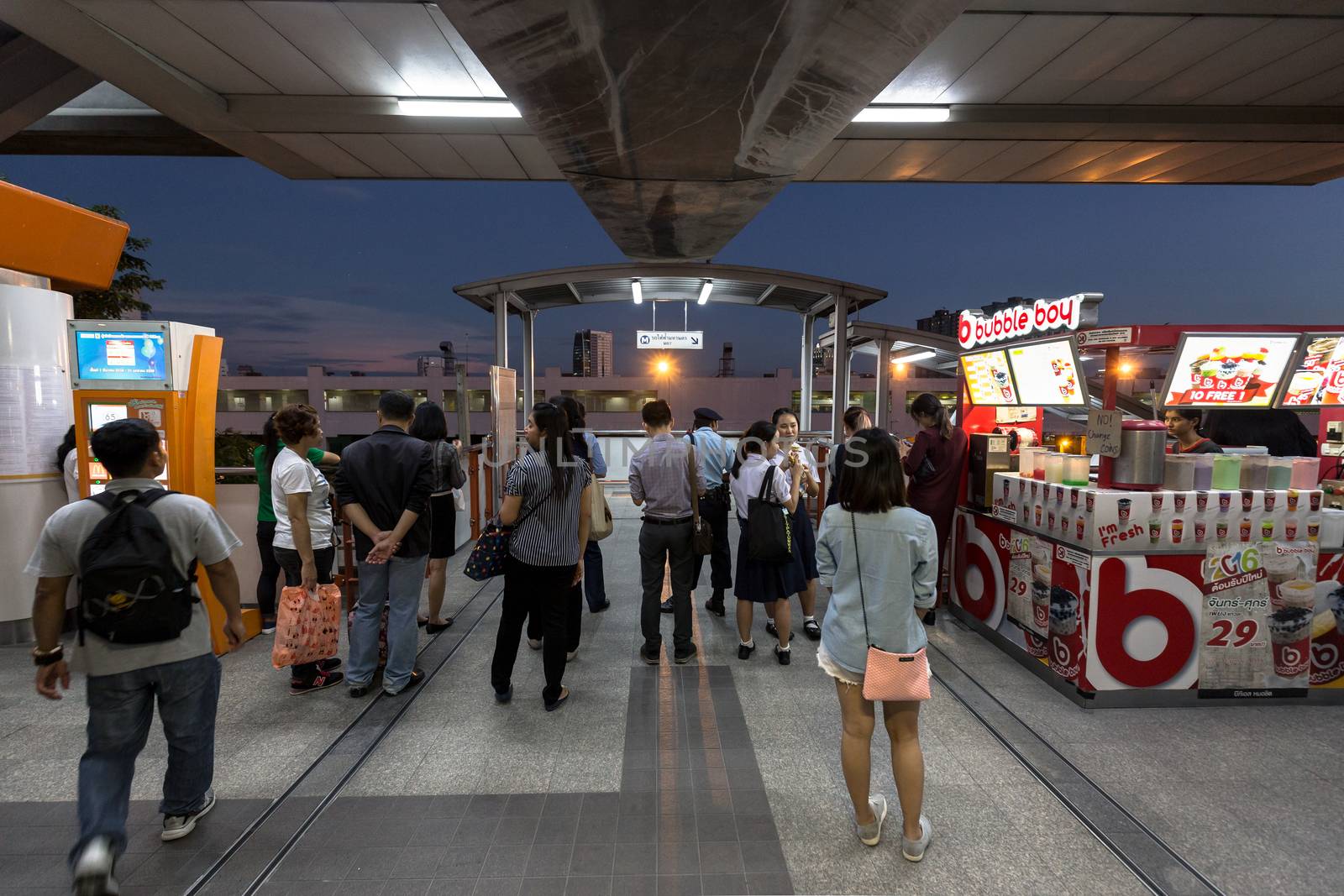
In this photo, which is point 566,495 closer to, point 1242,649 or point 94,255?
point 1242,649

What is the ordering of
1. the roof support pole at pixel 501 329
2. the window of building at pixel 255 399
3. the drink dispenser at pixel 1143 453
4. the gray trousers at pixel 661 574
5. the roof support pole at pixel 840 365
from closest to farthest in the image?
the drink dispenser at pixel 1143 453 → the gray trousers at pixel 661 574 → the roof support pole at pixel 840 365 → the roof support pole at pixel 501 329 → the window of building at pixel 255 399

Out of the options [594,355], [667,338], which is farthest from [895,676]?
[594,355]

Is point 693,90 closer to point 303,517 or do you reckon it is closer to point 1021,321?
point 303,517

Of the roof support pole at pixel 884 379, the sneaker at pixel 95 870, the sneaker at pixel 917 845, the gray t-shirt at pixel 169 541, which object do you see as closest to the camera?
the sneaker at pixel 95 870

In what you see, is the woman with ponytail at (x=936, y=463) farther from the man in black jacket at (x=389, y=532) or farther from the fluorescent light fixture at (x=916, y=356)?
the fluorescent light fixture at (x=916, y=356)

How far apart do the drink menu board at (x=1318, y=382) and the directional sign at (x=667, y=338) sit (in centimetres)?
1591

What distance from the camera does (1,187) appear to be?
3.98m

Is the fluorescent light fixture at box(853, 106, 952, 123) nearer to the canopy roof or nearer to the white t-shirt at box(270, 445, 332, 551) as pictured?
the canopy roof

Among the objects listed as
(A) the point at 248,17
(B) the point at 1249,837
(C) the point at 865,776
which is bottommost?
(B) the point at 1249,837

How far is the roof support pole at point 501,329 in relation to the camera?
8375mm

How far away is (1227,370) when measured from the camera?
4984mm

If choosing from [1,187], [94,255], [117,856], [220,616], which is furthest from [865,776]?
[94,255]

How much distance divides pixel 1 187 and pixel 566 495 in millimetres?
4301

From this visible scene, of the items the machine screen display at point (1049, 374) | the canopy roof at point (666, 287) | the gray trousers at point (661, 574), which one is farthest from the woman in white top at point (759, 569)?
the canopy roof at point (666, 287)
